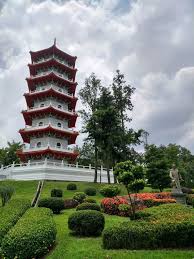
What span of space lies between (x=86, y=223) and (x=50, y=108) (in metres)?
26.7

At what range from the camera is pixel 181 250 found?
903 cm

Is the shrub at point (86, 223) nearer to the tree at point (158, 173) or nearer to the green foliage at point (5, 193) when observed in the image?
the green foliage at point (5, 193)

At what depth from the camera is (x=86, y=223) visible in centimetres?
1166

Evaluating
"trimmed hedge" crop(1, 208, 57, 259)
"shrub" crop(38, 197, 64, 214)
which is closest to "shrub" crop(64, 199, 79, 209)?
"shrub" crop(38, 197, 64, 214)

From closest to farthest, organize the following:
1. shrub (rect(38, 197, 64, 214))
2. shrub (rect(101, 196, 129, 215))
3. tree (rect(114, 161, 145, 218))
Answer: tree (rect(114, 161, 145, 218)), shrub (rect(101, 196, 129, 215)), shrub (rect(38, 197, 64, 214))

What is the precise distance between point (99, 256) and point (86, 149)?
158 feet

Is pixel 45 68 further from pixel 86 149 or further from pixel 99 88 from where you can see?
pixel 86 149

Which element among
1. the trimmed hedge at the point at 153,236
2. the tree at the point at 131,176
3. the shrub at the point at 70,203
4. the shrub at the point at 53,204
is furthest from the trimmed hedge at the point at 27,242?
the shrub at the point at 70,203

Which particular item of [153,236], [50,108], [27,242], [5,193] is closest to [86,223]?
[153,236]

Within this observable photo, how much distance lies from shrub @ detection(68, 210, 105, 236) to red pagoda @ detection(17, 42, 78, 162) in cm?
2303

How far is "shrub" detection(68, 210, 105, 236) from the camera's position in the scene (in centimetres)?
1169

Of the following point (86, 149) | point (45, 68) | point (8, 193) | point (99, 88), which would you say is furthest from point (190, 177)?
point (8, 193)

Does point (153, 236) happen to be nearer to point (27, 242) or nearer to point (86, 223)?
point (86, 223)

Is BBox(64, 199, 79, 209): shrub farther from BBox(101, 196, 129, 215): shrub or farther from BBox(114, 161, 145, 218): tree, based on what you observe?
BBox(114, 161, 145, 218): tree
